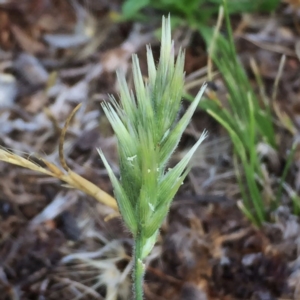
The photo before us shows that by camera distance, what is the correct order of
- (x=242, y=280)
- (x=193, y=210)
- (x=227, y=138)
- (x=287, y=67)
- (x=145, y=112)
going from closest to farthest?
(x=145, y=112) → (x=242, y=280) → (x=193, y=210) → (x=227, y=138) → (x=287, y=67)

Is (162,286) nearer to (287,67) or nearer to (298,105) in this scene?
(298,105)

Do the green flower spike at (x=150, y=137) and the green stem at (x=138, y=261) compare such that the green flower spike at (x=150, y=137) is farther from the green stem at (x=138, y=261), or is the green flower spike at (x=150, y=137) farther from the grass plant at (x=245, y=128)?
the grass plant at (x=245, y=128)

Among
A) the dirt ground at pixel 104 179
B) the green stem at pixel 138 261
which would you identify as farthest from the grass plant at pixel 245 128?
the green stem at pixel 138 261

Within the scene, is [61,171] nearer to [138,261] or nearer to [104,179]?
[138,261]

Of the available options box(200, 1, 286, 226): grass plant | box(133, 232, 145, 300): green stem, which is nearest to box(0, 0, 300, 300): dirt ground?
box(200, 1, 286, 226): grass plant

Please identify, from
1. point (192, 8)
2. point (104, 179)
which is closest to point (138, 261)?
point (104, 179)

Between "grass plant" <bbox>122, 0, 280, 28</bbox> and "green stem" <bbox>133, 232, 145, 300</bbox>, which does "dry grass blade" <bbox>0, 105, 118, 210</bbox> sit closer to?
"green stem" <bbox>133, 232, 145, 300</bbox>

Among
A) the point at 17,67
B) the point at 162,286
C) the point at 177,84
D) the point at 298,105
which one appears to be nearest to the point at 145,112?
the point at 177,84
